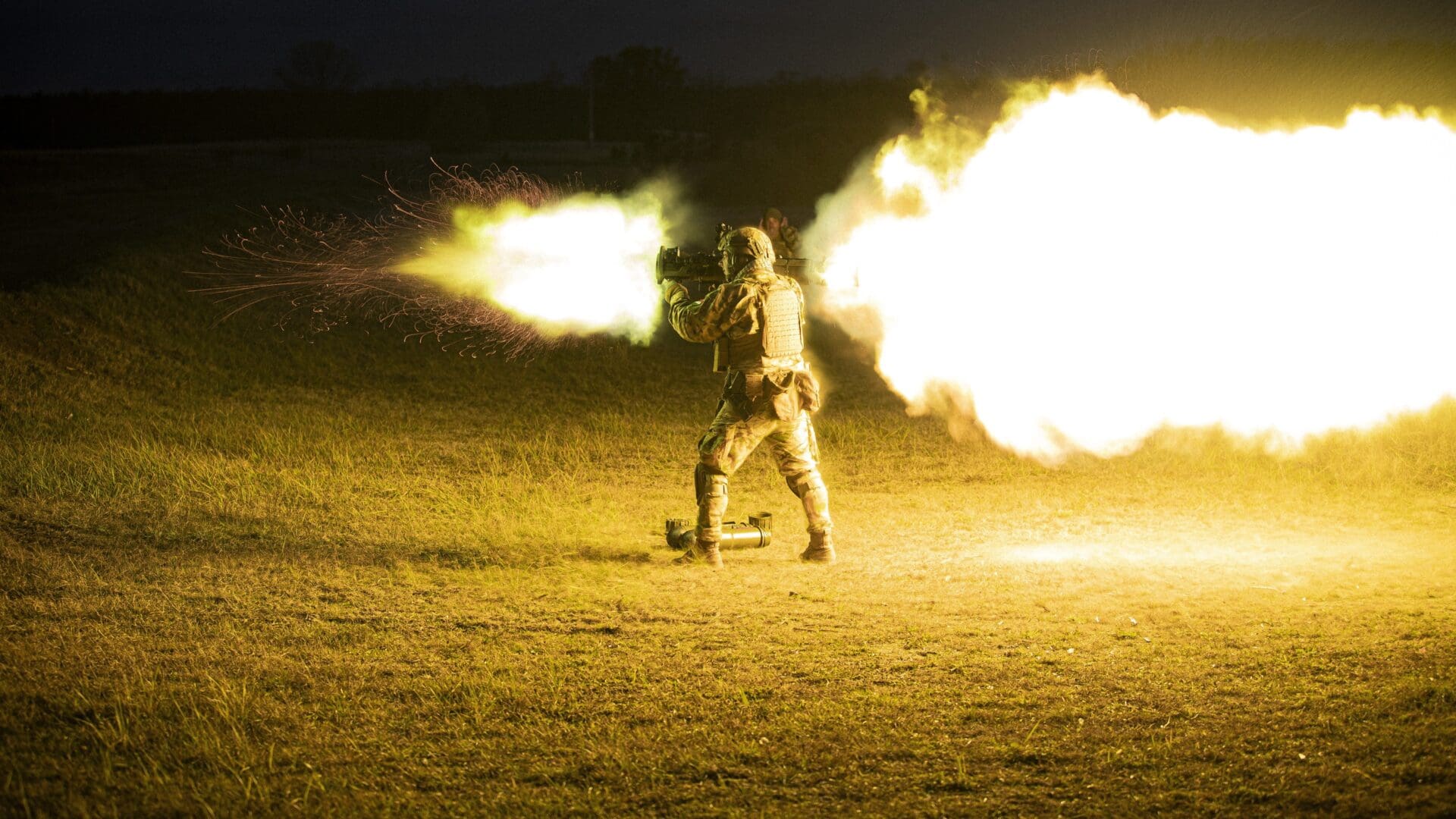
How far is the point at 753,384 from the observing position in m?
8.71

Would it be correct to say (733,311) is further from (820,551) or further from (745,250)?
(820,551)

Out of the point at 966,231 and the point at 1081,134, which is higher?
the point at 1081,134

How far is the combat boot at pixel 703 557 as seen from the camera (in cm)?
873

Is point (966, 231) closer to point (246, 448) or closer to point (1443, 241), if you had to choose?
point (1443, 241)

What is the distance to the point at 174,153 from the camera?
42.8 metres

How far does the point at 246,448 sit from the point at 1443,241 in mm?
12293

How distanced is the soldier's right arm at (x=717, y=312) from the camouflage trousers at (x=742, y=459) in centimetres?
55

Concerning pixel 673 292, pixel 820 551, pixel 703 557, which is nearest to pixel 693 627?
pixel 703 557

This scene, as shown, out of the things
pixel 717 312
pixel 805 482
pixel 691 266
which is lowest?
pixel 805 482

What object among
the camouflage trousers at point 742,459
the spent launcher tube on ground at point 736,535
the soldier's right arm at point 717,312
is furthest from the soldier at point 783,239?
the spent launcher tube on ground at point 736,535

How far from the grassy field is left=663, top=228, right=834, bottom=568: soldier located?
0.45 metres

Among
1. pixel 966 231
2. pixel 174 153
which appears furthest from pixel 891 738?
pixel 174 153

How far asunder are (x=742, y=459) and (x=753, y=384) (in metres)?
0.59

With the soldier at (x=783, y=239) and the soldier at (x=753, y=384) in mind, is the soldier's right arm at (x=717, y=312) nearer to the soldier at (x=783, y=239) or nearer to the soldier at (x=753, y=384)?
the soldier at (x=753, y=384)
